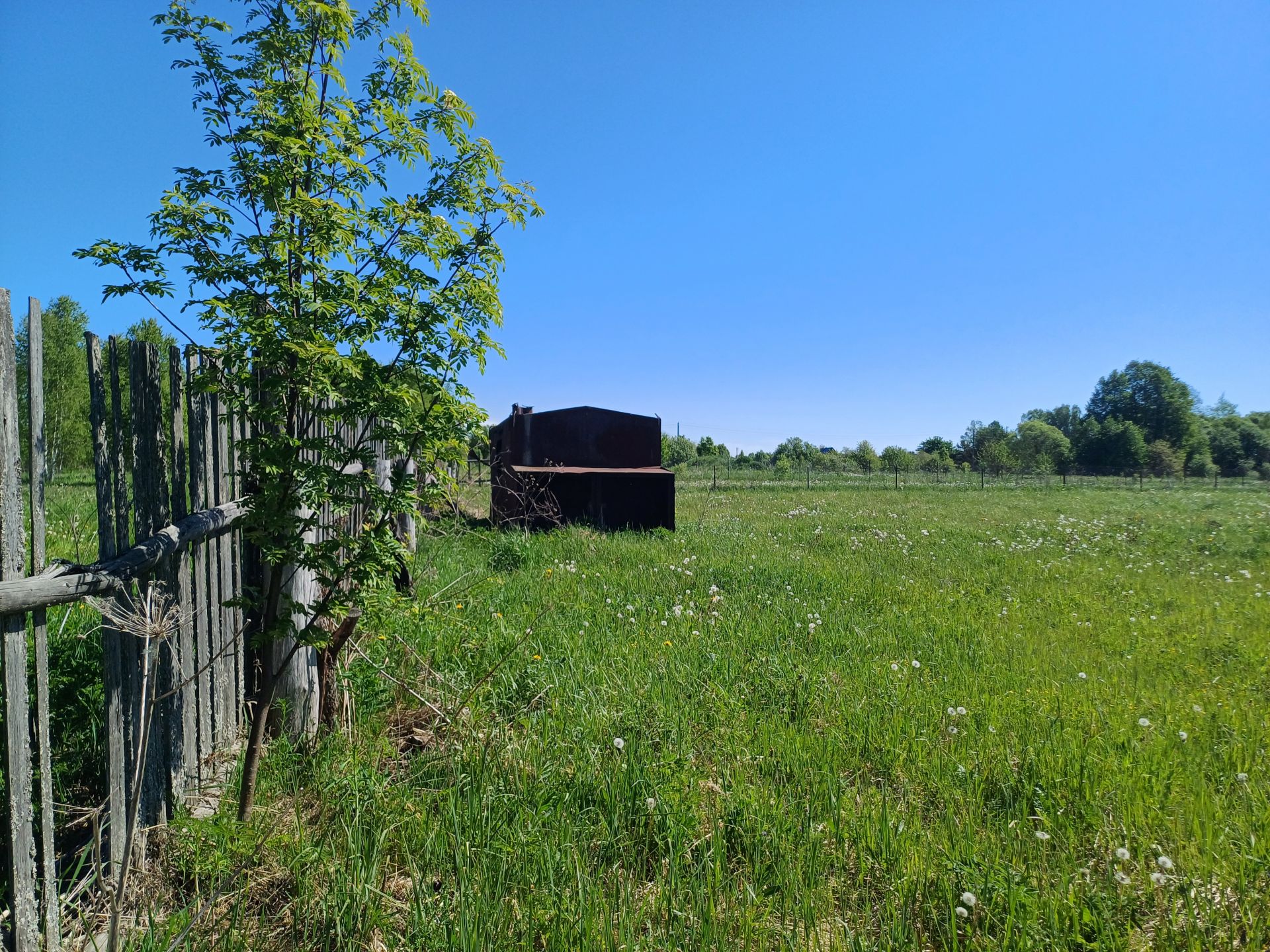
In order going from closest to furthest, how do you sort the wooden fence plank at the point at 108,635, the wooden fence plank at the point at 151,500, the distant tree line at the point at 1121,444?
1. the wooden fence plank at the point at 108,635
2. the wooden fence plank at the point at 151,500
3. the distant tree line at the point at 1121,444

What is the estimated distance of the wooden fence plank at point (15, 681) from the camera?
1.69 meters

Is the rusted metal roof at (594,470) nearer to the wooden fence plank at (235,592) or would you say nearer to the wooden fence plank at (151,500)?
the wooden fence plank at (235,592)

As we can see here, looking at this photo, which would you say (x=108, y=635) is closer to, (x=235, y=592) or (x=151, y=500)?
(x=151, y=500)

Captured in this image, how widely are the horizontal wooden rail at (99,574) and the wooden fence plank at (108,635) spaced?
112 mm

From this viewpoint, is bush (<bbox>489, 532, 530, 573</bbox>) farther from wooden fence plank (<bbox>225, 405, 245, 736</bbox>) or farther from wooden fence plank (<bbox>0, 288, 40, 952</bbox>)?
wooden fence plank (<bbox>0, 288, 40, 952</bbox>)

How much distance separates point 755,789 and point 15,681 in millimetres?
2888

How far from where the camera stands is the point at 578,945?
206cm

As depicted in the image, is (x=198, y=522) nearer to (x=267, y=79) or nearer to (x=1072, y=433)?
(x=267, y=79)

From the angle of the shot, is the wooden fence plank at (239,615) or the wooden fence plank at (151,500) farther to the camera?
the wooden fence plank at (239,615)

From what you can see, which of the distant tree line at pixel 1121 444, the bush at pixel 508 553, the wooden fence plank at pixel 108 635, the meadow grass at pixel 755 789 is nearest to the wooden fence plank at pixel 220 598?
the meadow grass at pixel 755 789

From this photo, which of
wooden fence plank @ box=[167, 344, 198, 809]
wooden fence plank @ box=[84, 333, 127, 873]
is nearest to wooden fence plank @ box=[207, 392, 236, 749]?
wooden fence plank @ box=[167, 344, 198, 809]

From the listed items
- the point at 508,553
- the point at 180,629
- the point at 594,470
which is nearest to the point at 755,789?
the point at 180,629

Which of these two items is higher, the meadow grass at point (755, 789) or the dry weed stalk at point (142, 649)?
the dry weed stalk at point (142, 649)

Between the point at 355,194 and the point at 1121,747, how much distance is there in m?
5.06
